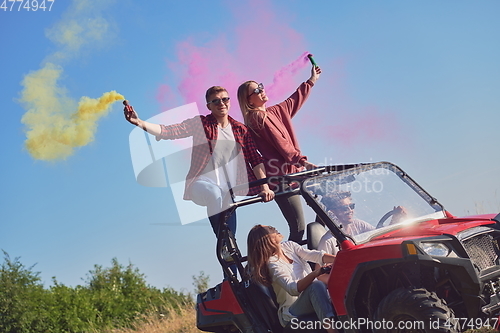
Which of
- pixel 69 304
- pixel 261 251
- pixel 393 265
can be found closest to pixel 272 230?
pixel 261 251

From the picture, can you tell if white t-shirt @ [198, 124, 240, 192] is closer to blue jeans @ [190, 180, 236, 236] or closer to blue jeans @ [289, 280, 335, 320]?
blue jeans @ [190, 180, 236, 236]

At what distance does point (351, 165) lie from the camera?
211 inches

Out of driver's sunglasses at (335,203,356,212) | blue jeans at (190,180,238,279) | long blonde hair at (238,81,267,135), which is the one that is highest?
long blonde hair at (238,81,267,135)

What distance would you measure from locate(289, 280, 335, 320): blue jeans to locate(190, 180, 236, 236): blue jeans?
116 cm

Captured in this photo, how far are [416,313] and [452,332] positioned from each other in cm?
26

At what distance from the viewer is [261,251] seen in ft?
16.4

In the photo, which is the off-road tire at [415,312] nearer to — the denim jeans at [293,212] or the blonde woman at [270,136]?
the denim jeans at [293,212]

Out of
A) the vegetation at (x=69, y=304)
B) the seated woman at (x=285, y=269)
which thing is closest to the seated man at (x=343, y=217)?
the seated woman at (x=285, y=269)

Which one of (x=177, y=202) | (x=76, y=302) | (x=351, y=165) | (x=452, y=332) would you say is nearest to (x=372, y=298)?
(x=452, y=332)

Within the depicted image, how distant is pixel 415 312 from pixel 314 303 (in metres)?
0.91

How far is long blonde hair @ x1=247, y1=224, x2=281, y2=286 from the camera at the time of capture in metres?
4.99

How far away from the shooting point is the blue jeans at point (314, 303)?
450 cm

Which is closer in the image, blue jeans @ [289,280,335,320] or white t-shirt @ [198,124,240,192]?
blue jeans @ [289,280,335,320]

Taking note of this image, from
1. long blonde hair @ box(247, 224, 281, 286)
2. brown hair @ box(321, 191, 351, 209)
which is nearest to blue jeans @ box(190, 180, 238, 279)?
long blonde hair @ box(247, 224, 281, 286)
